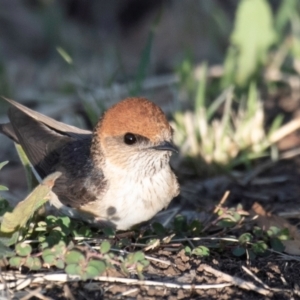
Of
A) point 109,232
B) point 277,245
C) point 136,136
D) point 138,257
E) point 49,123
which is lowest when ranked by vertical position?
point 277,245

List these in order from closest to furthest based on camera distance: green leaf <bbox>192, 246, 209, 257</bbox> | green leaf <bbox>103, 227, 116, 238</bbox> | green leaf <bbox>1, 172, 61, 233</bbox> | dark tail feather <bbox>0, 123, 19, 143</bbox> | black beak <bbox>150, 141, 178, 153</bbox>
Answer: green leaf <bbox>1, 172, 61, 233</bbox>, green leaf <bbox>192, 246, 209, 257</bbox>, green leaf <bbox>103, 227, 116, 238</bbox>, black beak <bbox>150, 141, 178, 153</bbox>, dark tail feather <bbox>0, 123, 19, 143</bbox>

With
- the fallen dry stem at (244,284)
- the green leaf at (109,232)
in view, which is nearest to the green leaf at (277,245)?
the fallen dry stem at (244,284)

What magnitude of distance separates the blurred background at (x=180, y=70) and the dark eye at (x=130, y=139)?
65.2 inches

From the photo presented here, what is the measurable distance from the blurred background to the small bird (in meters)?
1.48

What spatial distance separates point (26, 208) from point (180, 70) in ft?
12.7

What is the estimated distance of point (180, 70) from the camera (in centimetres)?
787

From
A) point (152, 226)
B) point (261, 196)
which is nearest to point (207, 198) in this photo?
point (261, 196)

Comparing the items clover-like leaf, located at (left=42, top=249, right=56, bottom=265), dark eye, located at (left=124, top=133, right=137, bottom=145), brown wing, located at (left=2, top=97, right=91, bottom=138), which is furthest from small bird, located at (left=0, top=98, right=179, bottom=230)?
clover-like leaf, located at (left=42, top=249, right=56, bottom=265)

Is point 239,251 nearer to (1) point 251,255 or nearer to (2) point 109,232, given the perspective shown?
(1) point 251,255

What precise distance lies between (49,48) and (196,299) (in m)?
8.29

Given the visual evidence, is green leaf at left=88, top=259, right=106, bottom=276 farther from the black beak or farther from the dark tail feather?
the dark tail feather

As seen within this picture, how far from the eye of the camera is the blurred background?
6.85m

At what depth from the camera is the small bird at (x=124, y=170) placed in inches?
199

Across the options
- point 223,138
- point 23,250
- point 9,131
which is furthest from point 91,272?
point 223,138
